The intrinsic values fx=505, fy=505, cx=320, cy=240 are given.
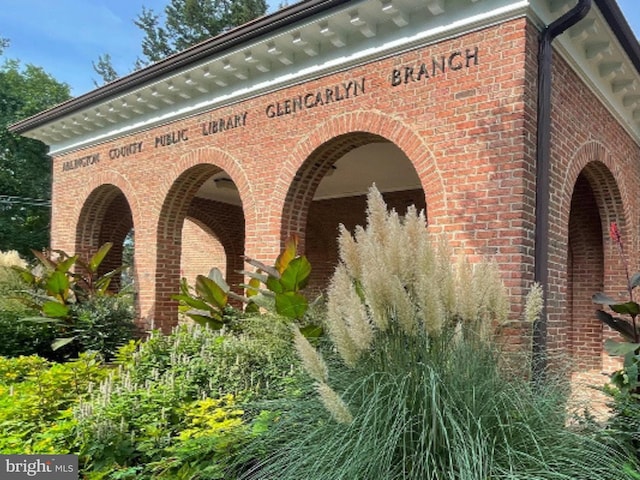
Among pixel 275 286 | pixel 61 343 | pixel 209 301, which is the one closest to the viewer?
pixel 275 286

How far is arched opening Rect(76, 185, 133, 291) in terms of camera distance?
32.3 feet

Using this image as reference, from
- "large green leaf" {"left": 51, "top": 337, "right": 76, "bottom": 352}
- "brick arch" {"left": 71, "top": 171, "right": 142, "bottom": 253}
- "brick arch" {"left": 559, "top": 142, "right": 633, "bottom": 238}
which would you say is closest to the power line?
"brick arch" {"left": 71, "top": 171, "right": 142, "bottom": 253}

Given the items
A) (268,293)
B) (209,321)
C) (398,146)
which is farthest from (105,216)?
(398,146)

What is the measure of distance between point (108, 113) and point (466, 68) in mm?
6357

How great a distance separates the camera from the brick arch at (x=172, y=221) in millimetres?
7863

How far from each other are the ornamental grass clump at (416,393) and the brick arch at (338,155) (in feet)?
7.38

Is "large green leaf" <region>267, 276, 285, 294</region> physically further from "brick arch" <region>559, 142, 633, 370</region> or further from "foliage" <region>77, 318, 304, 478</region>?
"brick arch" <region>559, 142, 633, 370</region>

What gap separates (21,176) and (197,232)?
1300 centimetres

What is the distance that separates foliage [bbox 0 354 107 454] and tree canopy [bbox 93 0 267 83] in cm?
1917

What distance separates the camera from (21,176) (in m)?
22.8

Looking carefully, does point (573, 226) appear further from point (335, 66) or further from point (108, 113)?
point (108, 113)

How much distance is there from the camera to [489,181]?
4770 millimetres

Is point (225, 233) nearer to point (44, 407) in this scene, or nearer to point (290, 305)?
point (290, 305)

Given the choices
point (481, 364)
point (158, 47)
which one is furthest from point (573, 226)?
point (158, 47)
